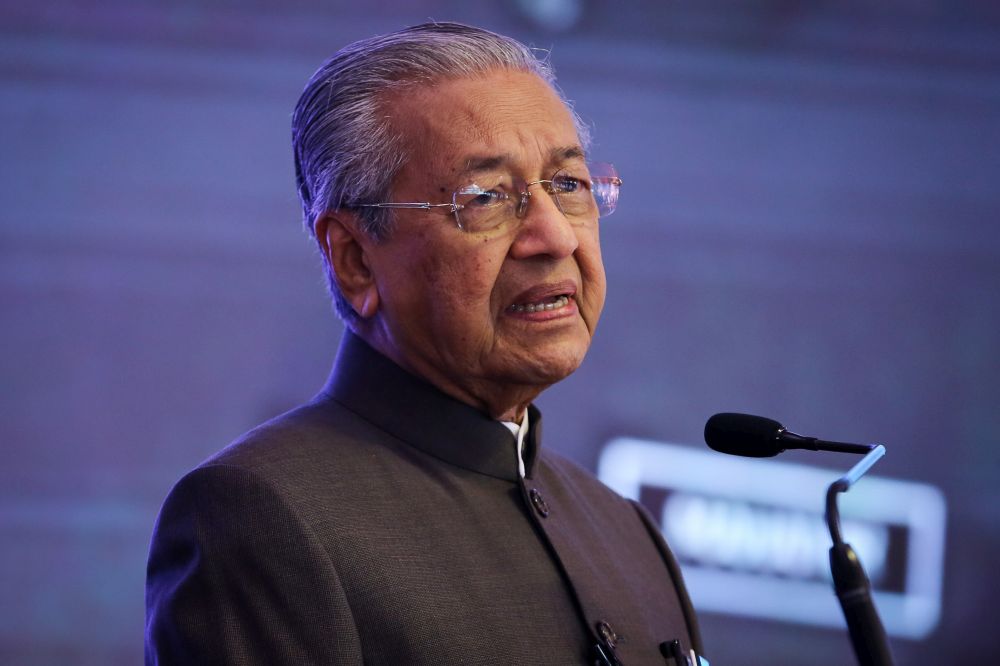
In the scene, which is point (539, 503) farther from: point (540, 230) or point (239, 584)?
point (239, 584)

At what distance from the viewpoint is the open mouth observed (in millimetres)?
1702

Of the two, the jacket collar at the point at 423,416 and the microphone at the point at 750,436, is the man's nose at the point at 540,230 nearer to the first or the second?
the jacket collar at the point at 423,416

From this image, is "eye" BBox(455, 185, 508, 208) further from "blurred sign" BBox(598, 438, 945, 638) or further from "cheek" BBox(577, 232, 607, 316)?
"blurred sign" BBox(598, 438, 945, 638)

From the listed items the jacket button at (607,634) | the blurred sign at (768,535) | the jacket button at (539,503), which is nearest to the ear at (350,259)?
the jacket button at (539,503)

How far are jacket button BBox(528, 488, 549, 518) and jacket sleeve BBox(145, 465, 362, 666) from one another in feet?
1.41

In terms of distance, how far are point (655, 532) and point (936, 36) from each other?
2.21 meters

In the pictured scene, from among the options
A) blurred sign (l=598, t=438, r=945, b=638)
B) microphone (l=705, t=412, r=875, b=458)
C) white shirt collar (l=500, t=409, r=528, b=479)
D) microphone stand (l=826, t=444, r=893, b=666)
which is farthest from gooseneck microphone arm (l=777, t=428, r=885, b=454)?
blurred sign (l=598, t=438, r=945, b=638)

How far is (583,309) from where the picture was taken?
5.82ft

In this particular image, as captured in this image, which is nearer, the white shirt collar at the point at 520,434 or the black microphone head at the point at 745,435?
the black microphone head at the point at 745,435

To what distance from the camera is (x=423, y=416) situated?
1715mm

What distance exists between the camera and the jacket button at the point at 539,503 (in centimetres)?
175

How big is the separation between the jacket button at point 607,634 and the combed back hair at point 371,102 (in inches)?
25.3

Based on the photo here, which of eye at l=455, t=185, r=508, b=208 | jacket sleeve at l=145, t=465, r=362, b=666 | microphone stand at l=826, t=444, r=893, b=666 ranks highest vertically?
eye at l=455, t=185, r=508, b=208

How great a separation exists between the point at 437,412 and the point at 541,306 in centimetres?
23
